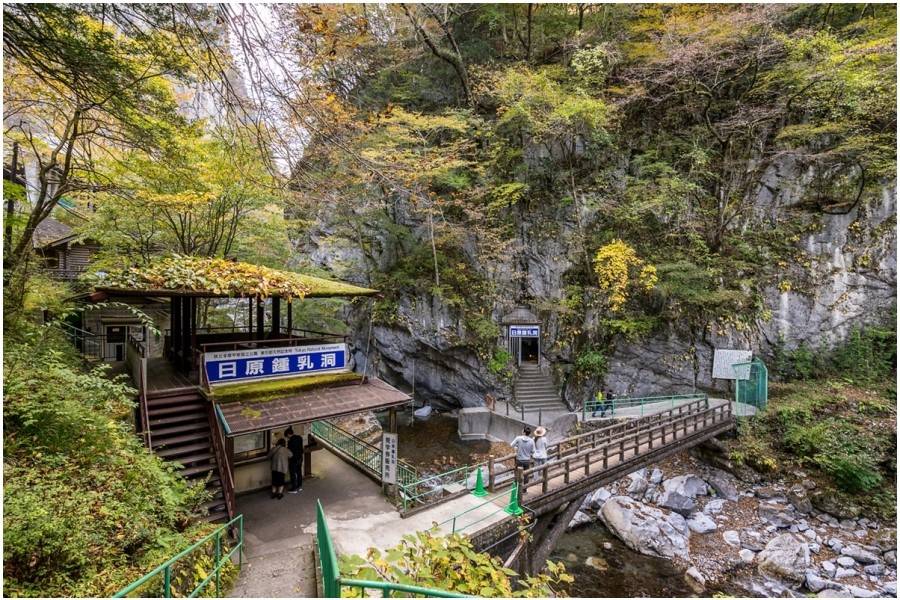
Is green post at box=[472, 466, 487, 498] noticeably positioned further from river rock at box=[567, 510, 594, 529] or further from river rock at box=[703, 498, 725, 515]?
river rock at box=[703, 498, 725, 515]

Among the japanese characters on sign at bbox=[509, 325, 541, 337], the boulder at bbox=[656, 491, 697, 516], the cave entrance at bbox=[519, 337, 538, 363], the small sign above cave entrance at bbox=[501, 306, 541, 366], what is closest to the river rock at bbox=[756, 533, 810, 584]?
the boulder at bbox=[656, 491, 697, 516]

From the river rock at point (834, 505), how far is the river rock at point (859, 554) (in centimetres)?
109

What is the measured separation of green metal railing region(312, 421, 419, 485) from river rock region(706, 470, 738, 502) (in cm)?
987

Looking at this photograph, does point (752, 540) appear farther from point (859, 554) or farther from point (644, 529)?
point (644, 529)

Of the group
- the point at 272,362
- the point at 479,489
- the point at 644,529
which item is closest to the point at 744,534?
the point at 644,529

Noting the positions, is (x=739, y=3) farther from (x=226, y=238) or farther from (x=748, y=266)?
(x=226, y=238)

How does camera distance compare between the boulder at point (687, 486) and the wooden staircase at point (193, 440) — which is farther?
the boulder at point (687, 486)

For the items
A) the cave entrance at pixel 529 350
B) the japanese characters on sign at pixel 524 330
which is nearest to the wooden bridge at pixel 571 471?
the japanese characters on sign at pixel 524 330

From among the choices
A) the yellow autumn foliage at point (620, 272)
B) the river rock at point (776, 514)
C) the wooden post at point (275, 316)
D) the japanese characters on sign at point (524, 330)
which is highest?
the yellow autumn foliage at point (620, 272)

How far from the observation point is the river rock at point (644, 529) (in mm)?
10602

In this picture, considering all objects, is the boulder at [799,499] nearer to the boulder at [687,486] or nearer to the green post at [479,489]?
the boulder at [687,486]

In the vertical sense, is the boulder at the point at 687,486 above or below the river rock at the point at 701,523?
above

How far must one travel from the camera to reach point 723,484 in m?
12.8

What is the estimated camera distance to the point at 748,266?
53.1 feet
